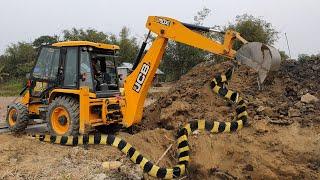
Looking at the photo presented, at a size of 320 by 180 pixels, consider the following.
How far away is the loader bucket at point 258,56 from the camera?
1012cm

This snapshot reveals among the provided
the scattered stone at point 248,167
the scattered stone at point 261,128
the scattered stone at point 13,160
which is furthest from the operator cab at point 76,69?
the scattered stone at point 248,167

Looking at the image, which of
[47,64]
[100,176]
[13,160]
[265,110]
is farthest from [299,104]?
[13,160]

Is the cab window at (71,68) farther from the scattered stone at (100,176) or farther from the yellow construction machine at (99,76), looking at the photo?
the scattered stone at (100,176)

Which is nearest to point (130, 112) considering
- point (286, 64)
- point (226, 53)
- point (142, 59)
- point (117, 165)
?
point (142, 59)

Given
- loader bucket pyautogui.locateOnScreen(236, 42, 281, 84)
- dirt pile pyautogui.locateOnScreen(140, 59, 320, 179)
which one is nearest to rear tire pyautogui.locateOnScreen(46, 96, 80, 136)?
dirt pile pyautogui.locateOnScreen(140, 59, 320, 179)

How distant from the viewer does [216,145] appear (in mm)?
9633

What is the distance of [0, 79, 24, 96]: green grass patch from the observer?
32625mm

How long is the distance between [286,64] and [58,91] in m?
6.72

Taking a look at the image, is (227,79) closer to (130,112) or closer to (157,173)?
(130,112)

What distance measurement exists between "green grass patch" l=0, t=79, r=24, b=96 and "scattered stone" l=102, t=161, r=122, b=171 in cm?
2519

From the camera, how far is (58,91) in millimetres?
10125

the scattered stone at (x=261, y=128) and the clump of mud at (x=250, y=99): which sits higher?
the clump of mud at (x=250, y=99)

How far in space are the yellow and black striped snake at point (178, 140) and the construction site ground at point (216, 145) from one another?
15 cm

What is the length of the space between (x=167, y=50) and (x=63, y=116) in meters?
28.8
